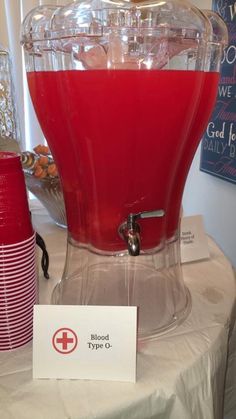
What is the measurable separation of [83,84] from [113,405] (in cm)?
37

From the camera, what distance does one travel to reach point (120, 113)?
47 centimetres

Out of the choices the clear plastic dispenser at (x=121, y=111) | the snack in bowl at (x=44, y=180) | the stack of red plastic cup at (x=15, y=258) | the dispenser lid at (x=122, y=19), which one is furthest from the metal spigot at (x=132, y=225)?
the snack in bowl at (x=44, y=180)

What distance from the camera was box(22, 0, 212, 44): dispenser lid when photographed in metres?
0.48

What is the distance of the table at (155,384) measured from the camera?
0.44m

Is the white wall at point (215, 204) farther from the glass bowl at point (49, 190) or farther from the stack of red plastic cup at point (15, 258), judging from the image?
the stack of red plastic cup at point (15, 258)

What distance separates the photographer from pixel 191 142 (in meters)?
0.55

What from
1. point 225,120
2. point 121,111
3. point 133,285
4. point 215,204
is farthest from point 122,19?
point 215,204

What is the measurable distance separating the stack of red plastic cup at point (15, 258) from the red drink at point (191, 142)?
0.21 m

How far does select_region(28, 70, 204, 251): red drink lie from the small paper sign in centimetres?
21

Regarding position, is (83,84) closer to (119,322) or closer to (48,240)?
(119,322)

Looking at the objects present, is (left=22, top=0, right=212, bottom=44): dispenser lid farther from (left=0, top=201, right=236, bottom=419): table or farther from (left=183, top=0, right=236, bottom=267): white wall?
(left=183, top=0, right=236, bottom=267): white wall

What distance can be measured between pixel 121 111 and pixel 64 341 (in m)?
0.28

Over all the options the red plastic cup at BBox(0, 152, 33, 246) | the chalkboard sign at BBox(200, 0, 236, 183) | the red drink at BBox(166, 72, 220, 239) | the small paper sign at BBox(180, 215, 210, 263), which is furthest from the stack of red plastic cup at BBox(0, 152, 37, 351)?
the chalkboard sign at BBox(200, 0, 236, 183)

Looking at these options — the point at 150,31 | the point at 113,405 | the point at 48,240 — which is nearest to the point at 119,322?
the point at 113,405
